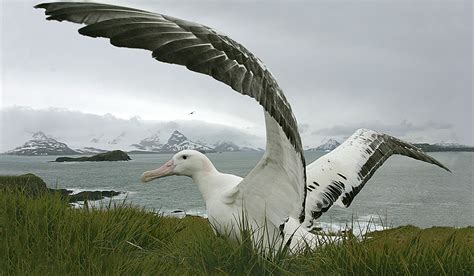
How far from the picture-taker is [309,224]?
5.44 meters

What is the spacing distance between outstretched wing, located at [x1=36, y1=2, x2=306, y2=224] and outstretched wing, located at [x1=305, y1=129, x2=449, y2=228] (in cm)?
190

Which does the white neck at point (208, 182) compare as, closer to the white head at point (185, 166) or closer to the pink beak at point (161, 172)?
the white head at point (185, 166)

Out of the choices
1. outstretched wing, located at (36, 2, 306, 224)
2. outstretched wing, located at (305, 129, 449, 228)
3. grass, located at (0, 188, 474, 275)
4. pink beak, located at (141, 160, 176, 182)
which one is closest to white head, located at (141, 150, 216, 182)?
pink beak, located at (141, 160, 176, 182)

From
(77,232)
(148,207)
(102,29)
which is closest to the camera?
(102,29)

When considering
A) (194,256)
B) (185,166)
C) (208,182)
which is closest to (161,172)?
(185,166)

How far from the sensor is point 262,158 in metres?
4.05

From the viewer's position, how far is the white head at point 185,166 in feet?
17.6

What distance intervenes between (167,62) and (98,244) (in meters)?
2.24

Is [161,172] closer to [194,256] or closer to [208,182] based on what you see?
[208,182]

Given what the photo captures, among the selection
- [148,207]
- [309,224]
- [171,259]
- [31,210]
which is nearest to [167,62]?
[171,259]

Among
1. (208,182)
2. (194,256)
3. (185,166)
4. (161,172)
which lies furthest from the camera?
(161,172)

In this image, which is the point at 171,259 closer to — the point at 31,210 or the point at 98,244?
the point at 98,244

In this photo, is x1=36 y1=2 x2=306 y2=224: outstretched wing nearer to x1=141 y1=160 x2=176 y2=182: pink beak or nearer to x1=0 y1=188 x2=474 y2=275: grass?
x1=0 y1=188 x2=474 y2=275: grass

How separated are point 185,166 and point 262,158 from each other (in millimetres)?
1600
